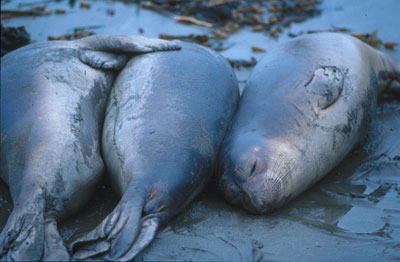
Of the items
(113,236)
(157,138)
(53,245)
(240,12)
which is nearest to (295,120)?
(157,138)

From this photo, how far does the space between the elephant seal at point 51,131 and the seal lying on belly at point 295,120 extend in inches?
37.5

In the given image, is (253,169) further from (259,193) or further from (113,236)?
(113,236)

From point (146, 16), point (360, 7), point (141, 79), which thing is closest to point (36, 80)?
point (141, 79)

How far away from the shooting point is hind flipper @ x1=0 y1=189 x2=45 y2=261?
8.95ft

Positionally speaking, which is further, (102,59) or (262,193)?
(102,59)

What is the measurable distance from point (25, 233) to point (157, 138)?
3.39ft

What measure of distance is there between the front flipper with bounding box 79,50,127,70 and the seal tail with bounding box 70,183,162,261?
161 cm

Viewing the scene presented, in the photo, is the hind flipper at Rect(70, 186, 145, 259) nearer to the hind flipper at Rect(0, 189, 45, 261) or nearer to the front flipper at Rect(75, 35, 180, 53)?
the hind flipper at Rect(0, 189, 45, 261)

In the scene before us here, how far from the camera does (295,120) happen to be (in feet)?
11.7

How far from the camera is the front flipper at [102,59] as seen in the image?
4.23 metres

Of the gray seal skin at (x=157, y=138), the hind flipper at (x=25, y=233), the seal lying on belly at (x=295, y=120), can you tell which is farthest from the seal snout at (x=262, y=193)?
the hind flipper at (x=25, y=233)

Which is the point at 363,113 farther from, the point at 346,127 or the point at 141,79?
the point at 141,79

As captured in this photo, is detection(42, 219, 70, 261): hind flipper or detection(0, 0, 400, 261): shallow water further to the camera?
detection(0, 0, 400, 261): shallow water

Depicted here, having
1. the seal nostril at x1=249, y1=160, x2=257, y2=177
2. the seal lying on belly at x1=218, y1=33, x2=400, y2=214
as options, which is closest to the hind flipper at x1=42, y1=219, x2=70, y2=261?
the seal lying on belly at x1=218, y1=33, x2=400, y2=214
